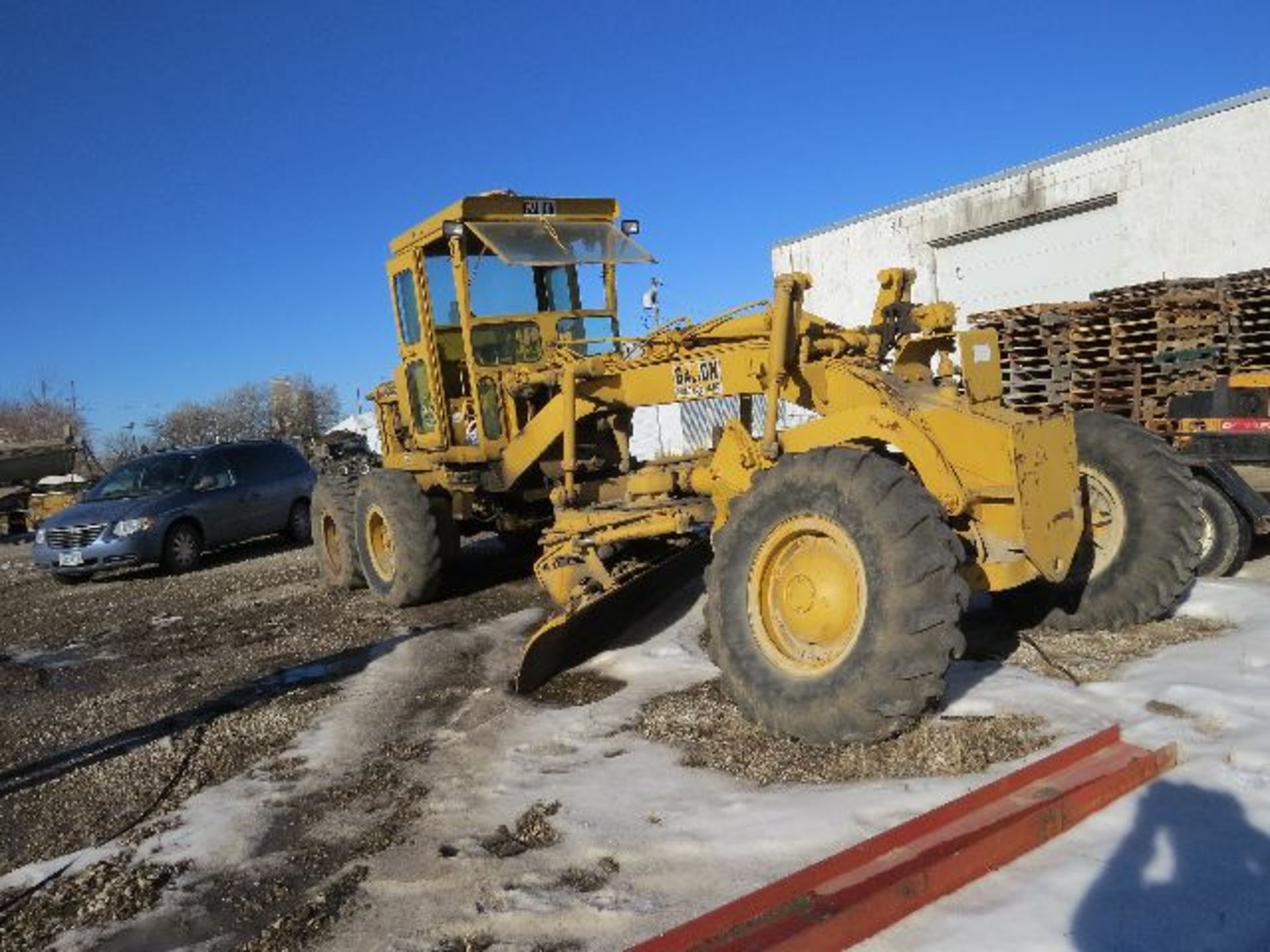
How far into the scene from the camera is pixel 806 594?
4.41 meters

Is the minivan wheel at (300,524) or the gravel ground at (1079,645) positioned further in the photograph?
the minivan wheel at (300,524)

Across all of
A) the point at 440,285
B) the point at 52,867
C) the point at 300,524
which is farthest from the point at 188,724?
the point at 300,524

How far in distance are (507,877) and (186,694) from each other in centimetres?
384

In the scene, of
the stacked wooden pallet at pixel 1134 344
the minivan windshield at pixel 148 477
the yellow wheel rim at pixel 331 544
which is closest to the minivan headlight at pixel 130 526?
the minivan windshield at pixel 148 477

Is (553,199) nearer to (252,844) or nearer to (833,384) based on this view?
(833,384)

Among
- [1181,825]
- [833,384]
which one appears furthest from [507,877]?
[833,384]

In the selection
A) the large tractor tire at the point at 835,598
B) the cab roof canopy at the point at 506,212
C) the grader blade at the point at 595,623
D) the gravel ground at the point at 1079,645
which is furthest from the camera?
the cab roof canopy at the point at 506,212

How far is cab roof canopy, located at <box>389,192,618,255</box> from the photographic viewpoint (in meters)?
7.71

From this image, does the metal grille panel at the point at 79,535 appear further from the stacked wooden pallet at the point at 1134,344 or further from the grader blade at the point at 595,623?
the stacked wooden pallet at the point at 1134,344

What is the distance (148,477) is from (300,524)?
84.8 inches

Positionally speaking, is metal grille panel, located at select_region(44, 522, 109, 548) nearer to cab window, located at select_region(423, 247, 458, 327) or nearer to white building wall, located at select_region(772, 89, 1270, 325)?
cab window, located at select_region(423, 247, 458, 327)

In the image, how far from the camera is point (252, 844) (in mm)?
3891

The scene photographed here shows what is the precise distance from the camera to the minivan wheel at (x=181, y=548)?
12656 millimetres

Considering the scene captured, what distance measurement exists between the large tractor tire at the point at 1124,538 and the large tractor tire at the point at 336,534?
6.00m
